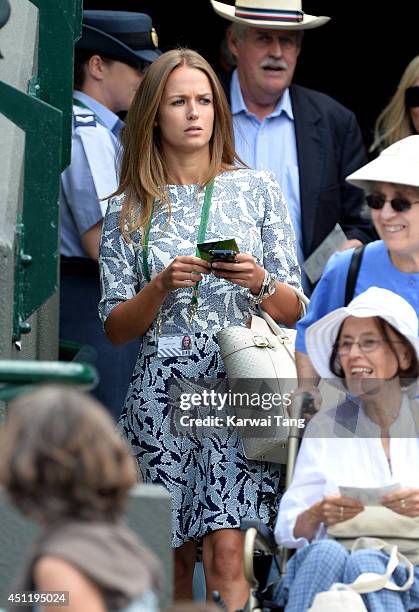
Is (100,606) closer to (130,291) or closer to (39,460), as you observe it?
(39,460)

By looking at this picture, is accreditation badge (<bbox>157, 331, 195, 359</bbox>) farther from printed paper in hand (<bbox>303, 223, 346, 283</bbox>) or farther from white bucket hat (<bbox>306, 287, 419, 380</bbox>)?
printed paper in hand (<bbox>303, 223, 346, 283</bbox>)

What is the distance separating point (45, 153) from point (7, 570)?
1.73 m

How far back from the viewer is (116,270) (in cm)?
551

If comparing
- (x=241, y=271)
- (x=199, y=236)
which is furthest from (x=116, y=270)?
(x=241, y=271)

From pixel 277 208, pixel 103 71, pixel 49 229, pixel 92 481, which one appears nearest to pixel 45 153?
pixel 49 229

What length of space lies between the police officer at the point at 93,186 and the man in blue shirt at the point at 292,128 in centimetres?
45

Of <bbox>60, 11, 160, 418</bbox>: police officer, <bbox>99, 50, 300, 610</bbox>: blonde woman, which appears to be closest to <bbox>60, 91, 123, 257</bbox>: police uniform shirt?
<bbox>60, 11, 160, 418</bbox>: police officer

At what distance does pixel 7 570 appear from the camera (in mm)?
4191

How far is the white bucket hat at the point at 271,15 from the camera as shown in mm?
7125

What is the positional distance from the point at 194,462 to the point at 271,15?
2.48 meters

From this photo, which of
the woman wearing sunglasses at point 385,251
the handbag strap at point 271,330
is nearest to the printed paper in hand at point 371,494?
the woman wearing sunglasses at point 385,251

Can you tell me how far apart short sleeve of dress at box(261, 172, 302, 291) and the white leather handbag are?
1.05 ft

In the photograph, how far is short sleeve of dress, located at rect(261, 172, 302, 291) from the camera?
5.53 metres

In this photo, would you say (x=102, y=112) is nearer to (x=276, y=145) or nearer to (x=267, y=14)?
(x=276, y=145)
